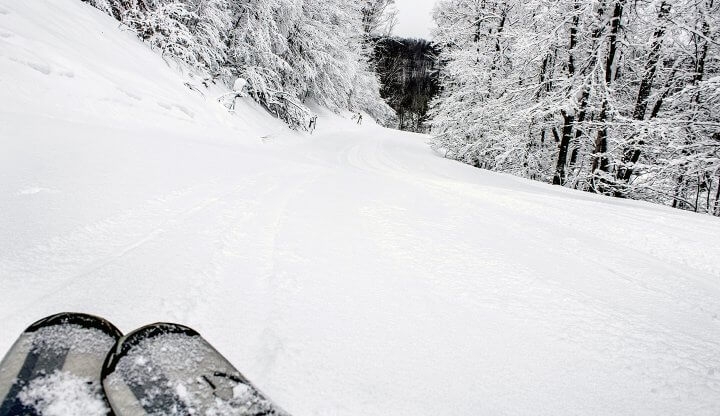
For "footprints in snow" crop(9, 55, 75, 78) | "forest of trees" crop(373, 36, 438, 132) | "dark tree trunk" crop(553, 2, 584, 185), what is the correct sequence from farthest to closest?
"forest of trees" crop(373, 36, 438, 132) < "dark tree trunk" crop(553, 2, 584, 185) < "footprints in snow" crop(9, 55, 75, 78)

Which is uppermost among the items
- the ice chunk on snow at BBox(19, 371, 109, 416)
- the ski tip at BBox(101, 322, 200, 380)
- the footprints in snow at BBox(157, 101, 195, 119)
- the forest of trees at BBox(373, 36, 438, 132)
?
the forest of trees at BBox(373, 36, 438, 132)

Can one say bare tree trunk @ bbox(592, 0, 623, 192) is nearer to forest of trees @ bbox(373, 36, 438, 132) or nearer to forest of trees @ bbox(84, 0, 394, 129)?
forest of trees @ bbox(84, 0, 394, 129)

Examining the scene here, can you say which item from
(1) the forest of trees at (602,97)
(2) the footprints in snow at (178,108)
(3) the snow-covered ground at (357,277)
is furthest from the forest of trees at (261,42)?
(1) the forest of trees at (602,97)

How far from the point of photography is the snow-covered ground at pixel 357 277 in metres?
1.60

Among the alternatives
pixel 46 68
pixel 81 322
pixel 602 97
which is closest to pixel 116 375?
pixel 81 322

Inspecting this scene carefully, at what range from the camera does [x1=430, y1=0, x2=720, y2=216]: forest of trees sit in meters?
8.32

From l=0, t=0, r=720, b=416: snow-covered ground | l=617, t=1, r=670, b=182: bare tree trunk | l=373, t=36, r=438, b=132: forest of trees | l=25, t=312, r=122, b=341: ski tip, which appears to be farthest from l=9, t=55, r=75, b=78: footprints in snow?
l=373, t=36, r=438, b=132: forest of trees

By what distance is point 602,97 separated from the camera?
9734mm

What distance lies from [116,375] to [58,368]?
7.4 inches

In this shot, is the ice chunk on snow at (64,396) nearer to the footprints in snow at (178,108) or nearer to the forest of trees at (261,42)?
the footprints in snow at (178,108)

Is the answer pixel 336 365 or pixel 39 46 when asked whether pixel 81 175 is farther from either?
pixel 39 46

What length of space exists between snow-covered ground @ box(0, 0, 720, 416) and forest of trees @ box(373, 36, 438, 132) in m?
35.9

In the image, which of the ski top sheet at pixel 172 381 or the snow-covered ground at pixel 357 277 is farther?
the snow-covered ground at pixel 357 277

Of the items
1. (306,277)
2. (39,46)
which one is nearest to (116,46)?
(39,46)
